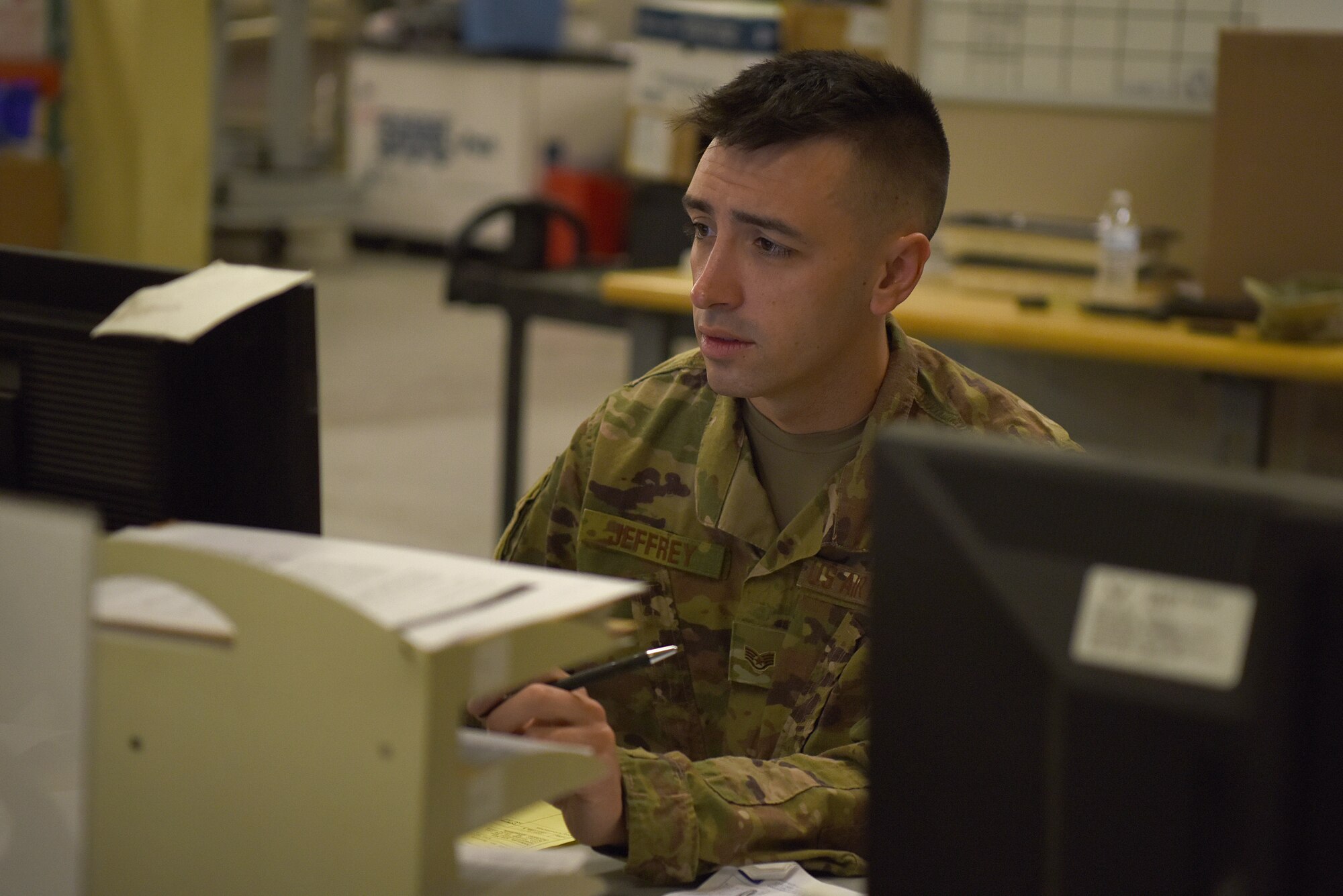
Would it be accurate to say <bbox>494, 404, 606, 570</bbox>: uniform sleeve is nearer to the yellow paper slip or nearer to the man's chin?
the man's chin

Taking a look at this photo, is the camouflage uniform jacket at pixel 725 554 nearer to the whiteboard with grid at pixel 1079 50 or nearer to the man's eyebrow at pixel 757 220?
the man's eyebrow at pixel 757 220

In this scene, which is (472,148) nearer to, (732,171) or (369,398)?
(369,398)

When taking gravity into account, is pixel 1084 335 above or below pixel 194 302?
below

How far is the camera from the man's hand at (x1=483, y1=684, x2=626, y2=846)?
3.39 ft

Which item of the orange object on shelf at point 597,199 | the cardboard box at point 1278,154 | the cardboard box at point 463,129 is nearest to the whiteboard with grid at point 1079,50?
the cardboard box at point 1278,154

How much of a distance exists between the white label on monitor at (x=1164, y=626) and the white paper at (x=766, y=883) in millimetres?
528

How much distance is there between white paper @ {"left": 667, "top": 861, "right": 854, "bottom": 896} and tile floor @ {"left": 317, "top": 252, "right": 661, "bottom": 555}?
8.09 ft

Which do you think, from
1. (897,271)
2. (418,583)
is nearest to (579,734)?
Result: (418,583)

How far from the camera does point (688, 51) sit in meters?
4.03

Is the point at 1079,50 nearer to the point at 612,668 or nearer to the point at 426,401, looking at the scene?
the point at 612,668

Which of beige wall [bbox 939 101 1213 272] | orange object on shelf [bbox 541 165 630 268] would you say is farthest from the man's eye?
orange object on shelf [bbox 541 165 630 268]

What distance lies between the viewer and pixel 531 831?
121 cm

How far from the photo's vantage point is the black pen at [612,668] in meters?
1.14

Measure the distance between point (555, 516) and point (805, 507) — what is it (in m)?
0.26
